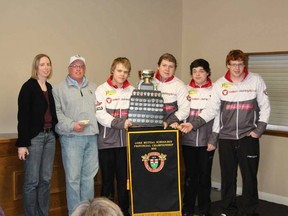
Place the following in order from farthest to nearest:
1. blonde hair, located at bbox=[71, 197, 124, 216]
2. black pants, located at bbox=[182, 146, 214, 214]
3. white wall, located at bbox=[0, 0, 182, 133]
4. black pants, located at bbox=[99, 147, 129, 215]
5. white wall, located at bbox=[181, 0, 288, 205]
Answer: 1. white wall, located at bbox=[181, 0, 288, 205]
2. white wall, located at bbox=[0, 0, 182, 133]
3. black pants, located at bbox=[182, 146, 214, 214]
4. black pants, located at bbox=[99, 147, 129, 215]
5. blonde hair, located at bbox=[71, 197, 124, 216]

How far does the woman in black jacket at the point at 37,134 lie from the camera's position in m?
3.24

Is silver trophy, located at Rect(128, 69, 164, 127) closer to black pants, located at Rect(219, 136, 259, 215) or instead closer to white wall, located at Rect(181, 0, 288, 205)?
black pants, located at Rect(219, 136, 259, 215)

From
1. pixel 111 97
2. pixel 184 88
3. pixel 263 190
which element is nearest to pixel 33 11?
pixel 111 97

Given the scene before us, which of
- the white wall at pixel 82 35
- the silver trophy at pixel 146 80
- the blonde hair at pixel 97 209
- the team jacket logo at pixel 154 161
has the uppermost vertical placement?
the white wall at pixel 82 35

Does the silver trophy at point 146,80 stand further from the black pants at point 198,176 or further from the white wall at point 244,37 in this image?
the white wall at point 244,37

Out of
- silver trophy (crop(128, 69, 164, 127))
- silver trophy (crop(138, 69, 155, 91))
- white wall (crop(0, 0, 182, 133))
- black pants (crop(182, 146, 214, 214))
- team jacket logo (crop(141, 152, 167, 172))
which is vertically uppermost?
white wall (crop(0, 0, 182, 133))

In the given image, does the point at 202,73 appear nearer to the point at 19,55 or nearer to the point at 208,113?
the point at 208,113

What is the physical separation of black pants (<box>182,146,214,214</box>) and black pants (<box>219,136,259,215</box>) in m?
0.15

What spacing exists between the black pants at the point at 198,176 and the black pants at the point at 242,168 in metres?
0.15

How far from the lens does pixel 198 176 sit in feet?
12.3

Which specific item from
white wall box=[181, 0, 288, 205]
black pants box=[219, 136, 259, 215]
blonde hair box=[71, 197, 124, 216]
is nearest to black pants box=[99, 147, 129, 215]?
black pants box=[219, 136, 259, 215]

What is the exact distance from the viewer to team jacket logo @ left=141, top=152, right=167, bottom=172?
322 centimetres

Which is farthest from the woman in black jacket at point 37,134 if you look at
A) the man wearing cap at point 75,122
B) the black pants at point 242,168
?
the black pants at point 242,168

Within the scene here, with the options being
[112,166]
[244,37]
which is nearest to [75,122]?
[112,166]
